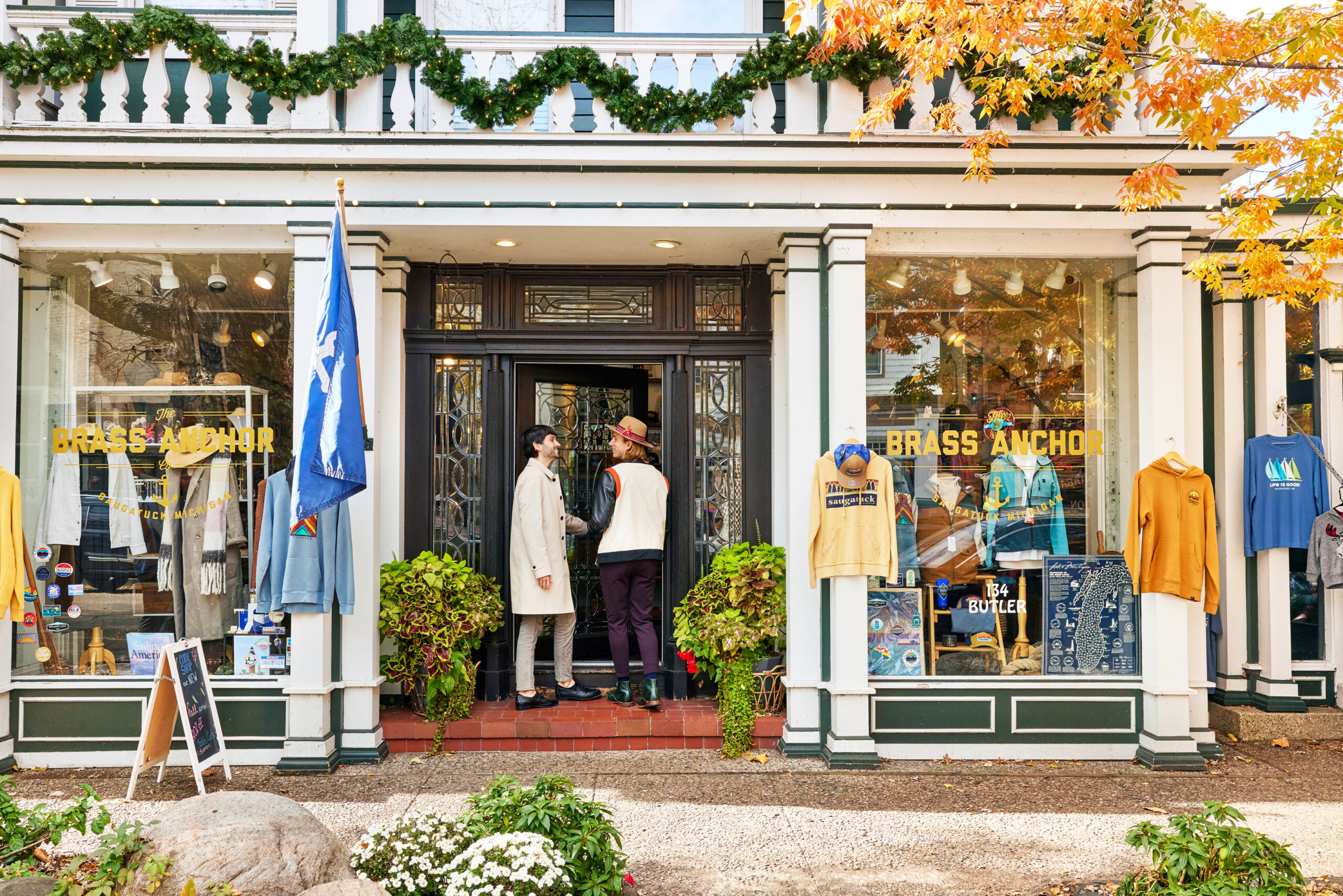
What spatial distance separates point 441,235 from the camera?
6.17 m

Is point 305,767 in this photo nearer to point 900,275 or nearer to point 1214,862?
point 1214,862

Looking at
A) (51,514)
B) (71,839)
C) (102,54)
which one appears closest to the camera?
(71,839)

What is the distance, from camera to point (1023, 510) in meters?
6.34

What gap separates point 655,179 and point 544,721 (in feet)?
12.6

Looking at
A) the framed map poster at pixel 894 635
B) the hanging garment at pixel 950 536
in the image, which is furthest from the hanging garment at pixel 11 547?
the hanging garment at pixel 950 536

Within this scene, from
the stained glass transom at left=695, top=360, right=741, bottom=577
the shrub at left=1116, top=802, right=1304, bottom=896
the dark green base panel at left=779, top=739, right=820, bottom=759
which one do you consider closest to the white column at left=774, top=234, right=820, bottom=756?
the dark green base panel at left=779, top=739, right=820, bottom=759

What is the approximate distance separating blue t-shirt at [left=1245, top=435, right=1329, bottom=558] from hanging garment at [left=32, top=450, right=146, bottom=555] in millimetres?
8012

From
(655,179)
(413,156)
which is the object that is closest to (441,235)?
(413,156)

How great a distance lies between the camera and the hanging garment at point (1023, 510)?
6336 millimetres

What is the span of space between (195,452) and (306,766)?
2316 millimetres

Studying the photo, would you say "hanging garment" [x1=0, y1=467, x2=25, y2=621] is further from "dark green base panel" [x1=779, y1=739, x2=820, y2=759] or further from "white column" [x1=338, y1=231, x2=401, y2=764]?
"dark green base panel" [x1=779, y1=739, x2=820, y2=759]

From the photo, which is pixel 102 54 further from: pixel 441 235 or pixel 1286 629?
pixel 1286 629

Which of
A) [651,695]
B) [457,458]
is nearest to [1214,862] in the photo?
[651,695]

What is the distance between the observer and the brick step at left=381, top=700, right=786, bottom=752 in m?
6.12
